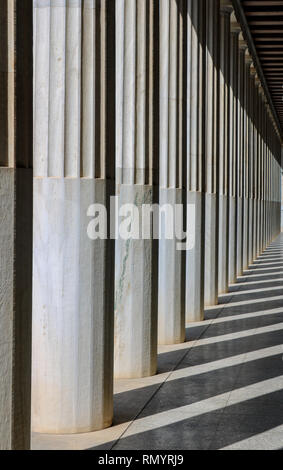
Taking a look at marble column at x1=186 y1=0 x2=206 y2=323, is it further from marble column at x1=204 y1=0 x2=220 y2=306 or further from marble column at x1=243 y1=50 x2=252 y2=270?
marble column at x1=243 y1=50 x2=252 y2=270

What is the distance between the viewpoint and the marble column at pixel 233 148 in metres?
26.8

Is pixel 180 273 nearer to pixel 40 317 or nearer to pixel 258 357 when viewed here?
pixel 258 357

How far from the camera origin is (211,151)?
67.1 feet

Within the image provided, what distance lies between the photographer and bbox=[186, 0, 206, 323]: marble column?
1730cm

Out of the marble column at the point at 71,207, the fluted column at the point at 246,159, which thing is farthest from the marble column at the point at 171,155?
the fluted column at the point at 246,159

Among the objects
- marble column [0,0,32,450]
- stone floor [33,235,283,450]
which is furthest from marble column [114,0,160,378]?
marble column [0,0,32,450]

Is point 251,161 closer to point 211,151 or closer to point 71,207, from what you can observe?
point 211,151

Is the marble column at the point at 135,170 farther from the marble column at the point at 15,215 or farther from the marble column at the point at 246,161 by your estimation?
the marble column at the point at 246,161

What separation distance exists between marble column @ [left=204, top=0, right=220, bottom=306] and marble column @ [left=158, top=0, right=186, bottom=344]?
5453 mm

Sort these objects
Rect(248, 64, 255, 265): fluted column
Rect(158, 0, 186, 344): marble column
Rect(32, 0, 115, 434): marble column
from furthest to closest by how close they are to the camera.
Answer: Rect(248, 64, 255, 265): fluted column < Rect(158, 0, 186, 344): marble column < Rect(32, 0, 115, 434): marble column

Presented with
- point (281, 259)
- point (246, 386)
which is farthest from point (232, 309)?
point (281, 259)

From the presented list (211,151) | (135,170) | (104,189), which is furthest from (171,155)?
(211,151)

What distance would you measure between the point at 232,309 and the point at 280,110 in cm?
4187

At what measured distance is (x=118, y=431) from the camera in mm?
9016
